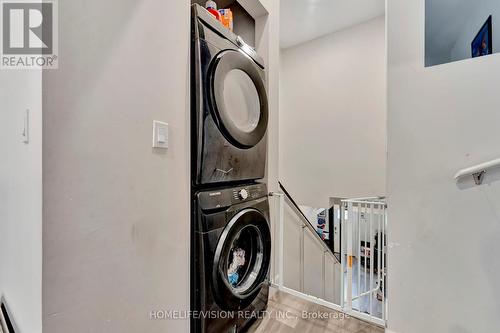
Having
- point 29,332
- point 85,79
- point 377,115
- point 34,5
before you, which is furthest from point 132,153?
point 377,115

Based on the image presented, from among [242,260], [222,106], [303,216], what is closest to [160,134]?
[222,106]

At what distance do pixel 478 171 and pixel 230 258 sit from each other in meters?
1.41

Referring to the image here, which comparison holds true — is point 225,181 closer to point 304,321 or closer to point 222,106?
point 222,106

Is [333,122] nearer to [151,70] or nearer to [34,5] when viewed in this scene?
[151,70]

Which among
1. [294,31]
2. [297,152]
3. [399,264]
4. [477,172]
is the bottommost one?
[399,264]

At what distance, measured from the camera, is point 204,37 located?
1.17 m

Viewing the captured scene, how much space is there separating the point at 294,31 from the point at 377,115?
175 cm

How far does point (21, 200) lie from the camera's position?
792 mm

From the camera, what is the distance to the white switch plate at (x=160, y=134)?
0.96 metres

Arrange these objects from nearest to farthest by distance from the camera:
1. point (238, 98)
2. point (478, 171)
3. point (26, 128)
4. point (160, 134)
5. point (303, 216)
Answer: point (26, 128) < point (160, 134) < point (478, 171) < point (238, 98) < point (303, 216)

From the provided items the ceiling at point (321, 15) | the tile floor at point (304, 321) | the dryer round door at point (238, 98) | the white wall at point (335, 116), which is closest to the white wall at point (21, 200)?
the dryer round door at point (238, 98)

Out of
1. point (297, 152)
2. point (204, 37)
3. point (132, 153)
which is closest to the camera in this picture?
point (132, 153)

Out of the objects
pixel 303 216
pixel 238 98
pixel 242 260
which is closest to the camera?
pixel 238 98

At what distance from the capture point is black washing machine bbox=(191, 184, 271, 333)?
1151 millimetres
